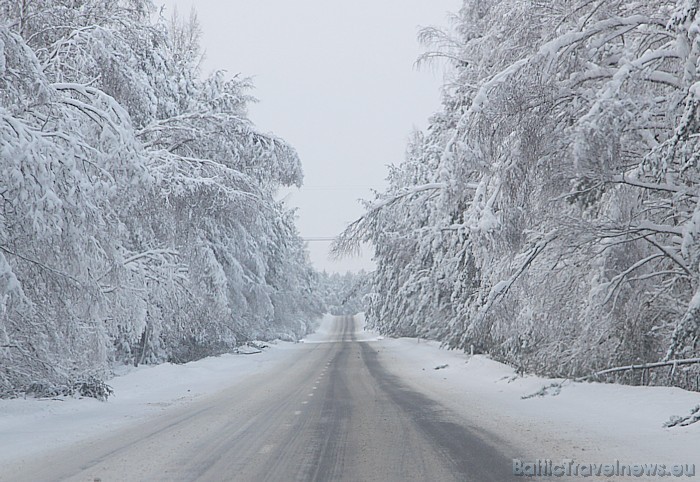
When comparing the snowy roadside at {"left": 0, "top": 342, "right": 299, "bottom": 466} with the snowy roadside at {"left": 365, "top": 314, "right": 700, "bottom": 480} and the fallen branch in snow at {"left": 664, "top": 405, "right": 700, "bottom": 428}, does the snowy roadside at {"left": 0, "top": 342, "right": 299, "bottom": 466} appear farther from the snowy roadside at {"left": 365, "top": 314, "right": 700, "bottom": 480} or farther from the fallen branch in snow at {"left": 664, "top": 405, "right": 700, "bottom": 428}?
the fallen branch in snow at {"left": 664, "top": 405, "right": 700, "bottom": 428}

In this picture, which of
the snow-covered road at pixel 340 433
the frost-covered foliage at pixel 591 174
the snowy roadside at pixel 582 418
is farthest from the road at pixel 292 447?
the frost-covered foliage at pixel 591 174

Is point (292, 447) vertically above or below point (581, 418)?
below

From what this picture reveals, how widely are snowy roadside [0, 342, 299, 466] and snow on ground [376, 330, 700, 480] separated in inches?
233

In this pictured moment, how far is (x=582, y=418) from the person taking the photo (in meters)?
11.7

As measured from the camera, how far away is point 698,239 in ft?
28.4

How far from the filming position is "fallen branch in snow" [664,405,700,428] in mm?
9484

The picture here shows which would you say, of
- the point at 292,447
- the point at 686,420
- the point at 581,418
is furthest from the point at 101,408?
the point at 686,420

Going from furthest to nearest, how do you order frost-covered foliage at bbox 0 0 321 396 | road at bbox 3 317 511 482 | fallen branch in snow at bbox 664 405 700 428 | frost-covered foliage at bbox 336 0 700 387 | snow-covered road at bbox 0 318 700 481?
frost-covered foliage at bbox 0 0 321 396 < fallen branch in snow at bbox 664 405 700 428 < frost-covered foliage at bbox 336 0 700 387 < snow-covered road at bbox 0 318 700 481 < road at bbox 3 317 511 482

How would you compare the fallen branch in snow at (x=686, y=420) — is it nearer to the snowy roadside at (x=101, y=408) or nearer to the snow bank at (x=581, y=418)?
the snow bank at (x=581, y=418)

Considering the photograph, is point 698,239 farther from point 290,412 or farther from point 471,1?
point 471,1

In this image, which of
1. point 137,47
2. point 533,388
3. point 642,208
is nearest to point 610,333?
point 642,208

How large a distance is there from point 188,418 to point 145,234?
360 inches

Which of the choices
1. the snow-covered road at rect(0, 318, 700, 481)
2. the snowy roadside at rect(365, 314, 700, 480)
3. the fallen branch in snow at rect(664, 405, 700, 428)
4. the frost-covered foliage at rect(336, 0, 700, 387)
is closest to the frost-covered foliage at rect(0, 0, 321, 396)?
the snow-covered road at rect(0, 318, 700, 481)

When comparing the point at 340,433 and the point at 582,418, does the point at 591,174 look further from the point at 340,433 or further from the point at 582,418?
the point at 340,433
